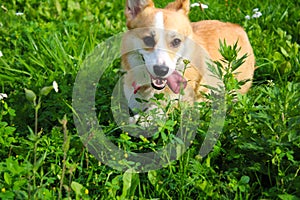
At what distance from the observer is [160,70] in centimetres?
332

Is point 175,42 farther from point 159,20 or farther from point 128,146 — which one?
point 128,146

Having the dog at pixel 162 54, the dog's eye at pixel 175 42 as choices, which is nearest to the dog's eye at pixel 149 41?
the dog at pixel 162 54

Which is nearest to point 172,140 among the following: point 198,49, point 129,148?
point 129,148

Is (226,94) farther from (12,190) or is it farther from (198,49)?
(12,190)

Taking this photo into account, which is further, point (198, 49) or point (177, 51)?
point (198, 49)

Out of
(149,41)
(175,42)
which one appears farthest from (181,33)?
(149,41)

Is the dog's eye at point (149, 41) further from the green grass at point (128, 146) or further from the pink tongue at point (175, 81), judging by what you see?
the green grass at point (128, 146)

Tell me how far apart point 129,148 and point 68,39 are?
6.03 ft

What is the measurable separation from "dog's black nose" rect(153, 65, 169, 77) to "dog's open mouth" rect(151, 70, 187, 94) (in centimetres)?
8

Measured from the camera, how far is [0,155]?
307cm

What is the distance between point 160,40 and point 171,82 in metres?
0.28

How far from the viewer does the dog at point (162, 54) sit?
11.2ft

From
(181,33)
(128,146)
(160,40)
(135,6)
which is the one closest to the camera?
(128,146)

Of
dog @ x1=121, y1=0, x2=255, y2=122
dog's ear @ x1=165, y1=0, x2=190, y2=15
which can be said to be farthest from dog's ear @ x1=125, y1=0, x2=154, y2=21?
dog's ear @ x1=165, y1=0, x2=190, y2=15
